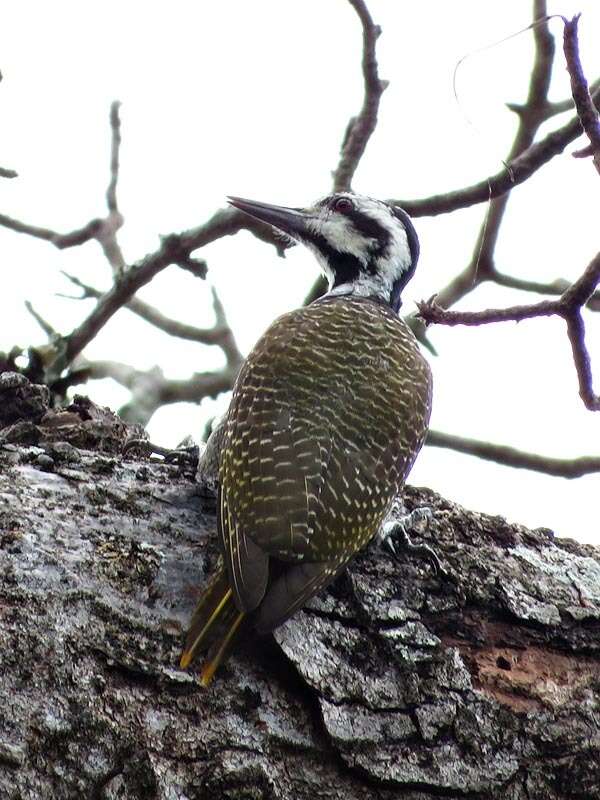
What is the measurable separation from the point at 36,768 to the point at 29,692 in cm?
20

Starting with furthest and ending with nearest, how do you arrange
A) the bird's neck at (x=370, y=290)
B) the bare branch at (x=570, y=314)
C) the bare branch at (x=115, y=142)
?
the bare branch at (x=115, y=142)
the bird's neck at (x=370, y=290)
the bare branch at (x=570, y=314)

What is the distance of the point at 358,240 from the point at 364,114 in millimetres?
700

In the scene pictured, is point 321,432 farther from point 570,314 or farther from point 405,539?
point 570,314

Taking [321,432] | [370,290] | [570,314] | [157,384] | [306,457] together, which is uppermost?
[370,290]

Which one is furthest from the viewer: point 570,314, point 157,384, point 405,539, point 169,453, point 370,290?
point 157,384

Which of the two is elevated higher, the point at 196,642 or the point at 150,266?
the point at 150,266

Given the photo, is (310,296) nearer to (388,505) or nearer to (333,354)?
(333,354)

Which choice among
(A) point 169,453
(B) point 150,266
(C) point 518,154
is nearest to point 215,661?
(A) point 169,453

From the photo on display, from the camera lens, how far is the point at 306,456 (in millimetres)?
3939

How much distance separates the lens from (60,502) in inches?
141

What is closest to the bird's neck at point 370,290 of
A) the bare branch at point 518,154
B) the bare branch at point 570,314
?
the bare branch at point 518,154

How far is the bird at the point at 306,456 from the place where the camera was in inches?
133

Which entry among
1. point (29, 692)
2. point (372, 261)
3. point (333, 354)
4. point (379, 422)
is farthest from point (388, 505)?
point (372, 261)

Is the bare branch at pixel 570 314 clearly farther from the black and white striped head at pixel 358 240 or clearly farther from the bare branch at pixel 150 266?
the black and white striped head at pixel 358 240
